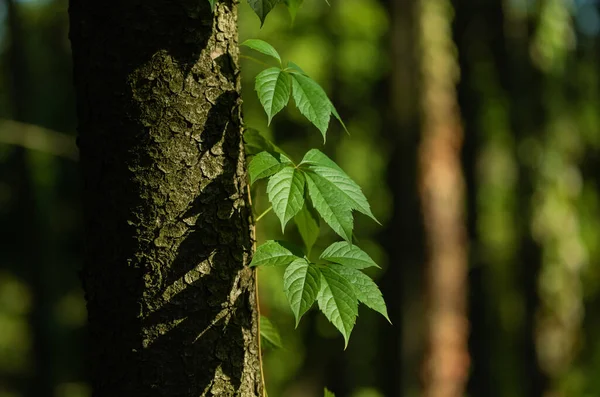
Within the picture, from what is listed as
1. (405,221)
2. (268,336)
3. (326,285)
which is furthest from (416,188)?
(326,285)

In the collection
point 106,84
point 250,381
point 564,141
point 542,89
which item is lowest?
point 250,381

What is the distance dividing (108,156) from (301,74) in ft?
1.44

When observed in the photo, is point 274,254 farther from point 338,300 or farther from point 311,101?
point 311,101

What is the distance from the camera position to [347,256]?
1.48m

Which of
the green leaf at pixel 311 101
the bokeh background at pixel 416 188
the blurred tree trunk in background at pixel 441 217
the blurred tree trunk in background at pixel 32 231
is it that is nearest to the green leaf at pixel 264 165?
the green leaf at pixel 311 101

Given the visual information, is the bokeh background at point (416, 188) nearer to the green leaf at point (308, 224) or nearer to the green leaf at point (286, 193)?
the green leaf at point (308, 224)

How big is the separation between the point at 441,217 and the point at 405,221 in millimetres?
338

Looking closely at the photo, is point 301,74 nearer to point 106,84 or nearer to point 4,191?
point 106,84

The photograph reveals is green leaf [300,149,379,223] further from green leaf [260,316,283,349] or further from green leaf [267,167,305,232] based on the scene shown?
green leaf [260,316,283,349]

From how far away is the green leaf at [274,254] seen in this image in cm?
138

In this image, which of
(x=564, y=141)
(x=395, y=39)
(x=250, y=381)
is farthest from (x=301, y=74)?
(x=564, y=141)

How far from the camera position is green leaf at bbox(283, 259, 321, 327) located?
52.1 inches

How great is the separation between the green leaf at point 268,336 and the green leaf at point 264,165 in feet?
1.82

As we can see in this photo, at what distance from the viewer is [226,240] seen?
146 centimetres
